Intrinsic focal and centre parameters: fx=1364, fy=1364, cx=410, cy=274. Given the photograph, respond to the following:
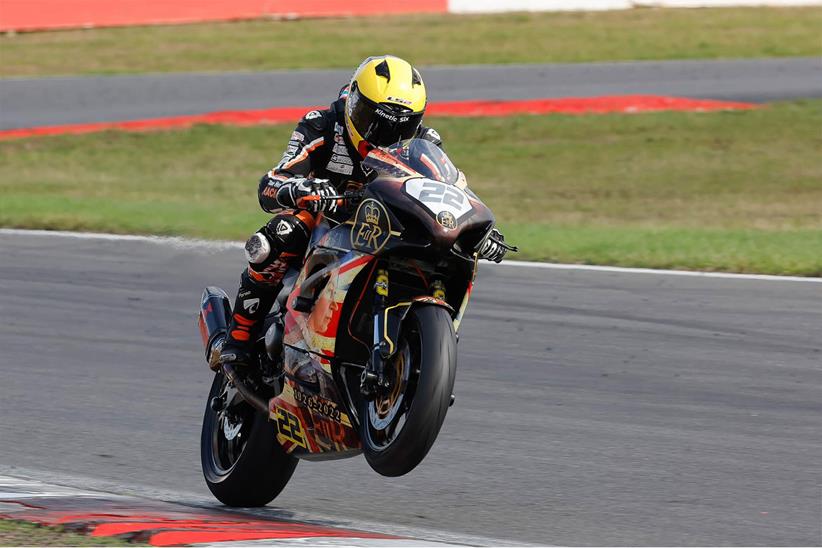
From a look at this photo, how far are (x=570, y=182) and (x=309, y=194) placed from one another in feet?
38.7

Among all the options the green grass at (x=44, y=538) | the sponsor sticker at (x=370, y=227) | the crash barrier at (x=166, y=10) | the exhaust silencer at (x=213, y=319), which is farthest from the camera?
the crash barrier at (x=166, y=10)

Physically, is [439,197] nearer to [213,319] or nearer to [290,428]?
[290,428]

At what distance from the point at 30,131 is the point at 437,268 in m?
15.4

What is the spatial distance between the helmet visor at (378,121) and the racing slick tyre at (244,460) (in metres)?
1.33

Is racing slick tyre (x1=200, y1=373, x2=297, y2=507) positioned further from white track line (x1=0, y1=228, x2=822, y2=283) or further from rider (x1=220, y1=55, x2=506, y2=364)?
white track line (x1=0, y1=228, x2=822, y2=283)

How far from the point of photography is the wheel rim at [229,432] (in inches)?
237

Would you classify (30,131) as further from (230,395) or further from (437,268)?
(437,268)

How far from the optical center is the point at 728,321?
30.1 feet

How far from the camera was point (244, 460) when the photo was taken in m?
5.82

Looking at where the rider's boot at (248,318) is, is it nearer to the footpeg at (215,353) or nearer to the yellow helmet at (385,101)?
the footpeg at (215,353)

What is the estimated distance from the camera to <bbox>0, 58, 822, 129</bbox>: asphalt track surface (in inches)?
797

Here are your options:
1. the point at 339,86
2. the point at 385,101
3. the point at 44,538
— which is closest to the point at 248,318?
the point at 385,101

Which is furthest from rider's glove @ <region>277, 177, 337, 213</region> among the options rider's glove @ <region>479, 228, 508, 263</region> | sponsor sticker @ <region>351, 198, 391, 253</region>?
rider's glove @ <region>479, 228, 508, 263</region>

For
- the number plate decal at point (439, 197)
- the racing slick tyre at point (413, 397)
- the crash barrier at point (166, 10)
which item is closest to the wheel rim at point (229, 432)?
the racing slick tyre at point (413, 397)
